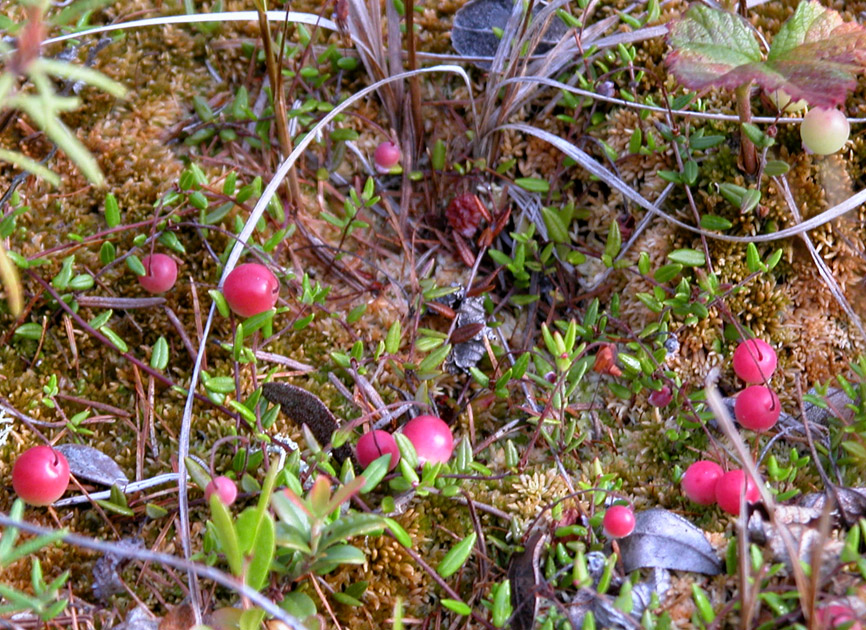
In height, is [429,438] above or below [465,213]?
below

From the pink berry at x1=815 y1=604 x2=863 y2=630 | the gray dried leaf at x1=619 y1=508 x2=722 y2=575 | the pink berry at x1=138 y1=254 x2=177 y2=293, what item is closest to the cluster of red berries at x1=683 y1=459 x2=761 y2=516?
the gray dried leaf at x1=619 y1=508 x2=722 y2=575

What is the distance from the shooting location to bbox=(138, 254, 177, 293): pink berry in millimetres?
2615

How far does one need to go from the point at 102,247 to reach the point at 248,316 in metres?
0.60

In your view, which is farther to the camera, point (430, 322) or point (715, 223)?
point (430, 322)

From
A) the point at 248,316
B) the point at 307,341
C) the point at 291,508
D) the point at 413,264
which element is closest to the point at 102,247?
the point at 248,316

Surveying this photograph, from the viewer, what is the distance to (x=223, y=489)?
209cm

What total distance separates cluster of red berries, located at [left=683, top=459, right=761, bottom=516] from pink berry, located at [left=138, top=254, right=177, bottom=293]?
72.2 inches

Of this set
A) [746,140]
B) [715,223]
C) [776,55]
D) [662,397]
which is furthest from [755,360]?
[776,55]

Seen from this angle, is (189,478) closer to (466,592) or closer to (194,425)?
(194,425)

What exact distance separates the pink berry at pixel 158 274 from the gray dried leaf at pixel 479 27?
144cm

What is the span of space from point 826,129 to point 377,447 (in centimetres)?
179

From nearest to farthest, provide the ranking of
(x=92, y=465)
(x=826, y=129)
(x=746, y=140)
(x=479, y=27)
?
(x=92, y=465), (x=826, y=129), (x=746, y=140), (x=479, y=27)

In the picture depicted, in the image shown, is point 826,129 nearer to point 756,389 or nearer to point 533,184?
point 756,389

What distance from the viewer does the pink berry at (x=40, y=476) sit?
2.12 m
